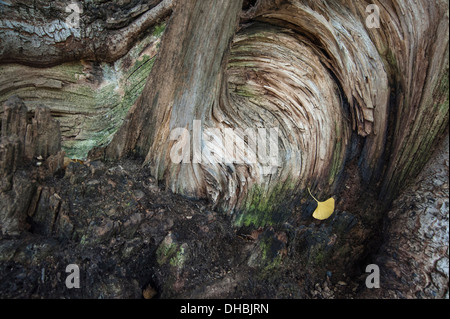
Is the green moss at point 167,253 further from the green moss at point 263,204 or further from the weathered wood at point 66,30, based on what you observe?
the weathered wood at point 66,30

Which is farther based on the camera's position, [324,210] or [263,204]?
[263,204]

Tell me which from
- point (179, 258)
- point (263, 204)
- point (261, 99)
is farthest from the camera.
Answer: point (261, 99)

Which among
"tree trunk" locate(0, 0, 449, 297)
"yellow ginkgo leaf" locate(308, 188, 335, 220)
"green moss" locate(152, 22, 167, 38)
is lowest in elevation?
"yellow ginkgo leaf" locate(308, 188, 335, 220)

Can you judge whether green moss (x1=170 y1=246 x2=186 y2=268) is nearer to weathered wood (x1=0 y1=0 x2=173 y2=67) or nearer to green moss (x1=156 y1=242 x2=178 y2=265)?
green moss (x1=156 y1=242 x2=178 y2=265)

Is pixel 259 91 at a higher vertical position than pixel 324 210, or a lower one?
higher

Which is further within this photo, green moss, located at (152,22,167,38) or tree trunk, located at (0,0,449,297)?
green moss, located at (152,22,167,38)

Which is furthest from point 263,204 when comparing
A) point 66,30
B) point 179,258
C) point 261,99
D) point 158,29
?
point 66,30

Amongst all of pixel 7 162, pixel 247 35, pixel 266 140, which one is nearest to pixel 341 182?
pixel 266 140

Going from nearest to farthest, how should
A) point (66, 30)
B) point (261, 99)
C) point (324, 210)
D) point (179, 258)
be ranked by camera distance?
point (179, 258) → point (324, 210) → point (66, 30) → point (261, 99)

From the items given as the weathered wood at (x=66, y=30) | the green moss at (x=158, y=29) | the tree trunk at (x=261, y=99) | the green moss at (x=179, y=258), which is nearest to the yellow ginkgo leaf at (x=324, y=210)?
the tree trunk at (x=261, y=99)

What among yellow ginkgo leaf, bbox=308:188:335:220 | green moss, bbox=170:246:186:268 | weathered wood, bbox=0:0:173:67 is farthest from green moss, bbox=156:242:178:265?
weathered wood, bbox=0:0:173:67

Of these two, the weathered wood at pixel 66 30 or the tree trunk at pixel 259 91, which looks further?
the weathered wood at pixel 66 30

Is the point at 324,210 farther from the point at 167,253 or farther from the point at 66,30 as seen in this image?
the point at 66,30
